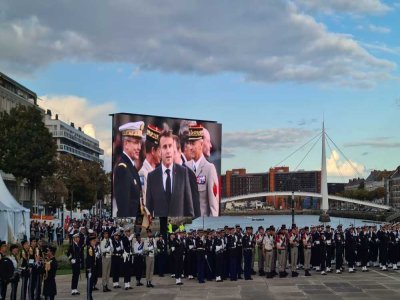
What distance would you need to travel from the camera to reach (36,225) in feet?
138

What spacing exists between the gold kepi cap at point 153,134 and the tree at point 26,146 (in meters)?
26.1

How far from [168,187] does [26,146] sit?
87.6ft

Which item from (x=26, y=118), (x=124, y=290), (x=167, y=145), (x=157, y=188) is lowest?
(x=124, y=290)

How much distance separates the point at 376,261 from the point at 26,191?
2589 inches

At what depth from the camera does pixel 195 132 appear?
26500 millimetres

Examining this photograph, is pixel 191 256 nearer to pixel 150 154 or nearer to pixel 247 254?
pixel 247 254

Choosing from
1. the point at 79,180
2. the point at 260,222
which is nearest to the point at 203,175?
the point at 79,180

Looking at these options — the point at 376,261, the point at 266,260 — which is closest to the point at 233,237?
the point at 266,260

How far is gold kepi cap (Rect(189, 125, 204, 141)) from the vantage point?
2631 centimetres

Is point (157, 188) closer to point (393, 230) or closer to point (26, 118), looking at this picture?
point (393, 230)

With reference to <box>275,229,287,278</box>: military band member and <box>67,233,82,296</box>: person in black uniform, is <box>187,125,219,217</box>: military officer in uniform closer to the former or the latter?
<box>275,229,287,278</box>: military band member

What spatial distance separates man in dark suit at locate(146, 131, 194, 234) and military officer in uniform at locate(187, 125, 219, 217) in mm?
661

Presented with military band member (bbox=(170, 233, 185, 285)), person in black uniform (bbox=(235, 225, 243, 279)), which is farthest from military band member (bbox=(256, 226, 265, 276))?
military band member (bbox=(170, 233, 185, 285))

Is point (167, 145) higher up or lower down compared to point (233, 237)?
higher up
